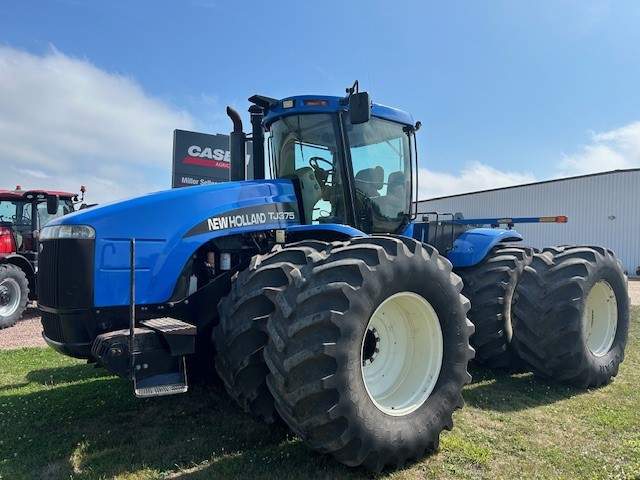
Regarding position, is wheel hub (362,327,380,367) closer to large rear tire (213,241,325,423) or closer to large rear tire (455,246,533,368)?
large rear tire (213,241,325,423)

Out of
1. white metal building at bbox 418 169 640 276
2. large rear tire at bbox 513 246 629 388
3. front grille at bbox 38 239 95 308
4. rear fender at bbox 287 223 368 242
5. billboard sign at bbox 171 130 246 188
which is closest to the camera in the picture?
front grille at bbox 38 239 95 308

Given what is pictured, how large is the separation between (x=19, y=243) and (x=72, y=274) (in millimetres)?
9188

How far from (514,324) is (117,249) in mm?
3937

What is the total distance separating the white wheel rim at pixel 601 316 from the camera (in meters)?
5.81

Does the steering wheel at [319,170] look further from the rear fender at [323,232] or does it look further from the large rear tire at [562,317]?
the large rear tire at [562,317]

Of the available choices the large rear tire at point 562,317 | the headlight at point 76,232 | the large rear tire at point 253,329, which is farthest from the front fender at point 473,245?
the headlight at point 76,232

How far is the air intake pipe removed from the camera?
5.35 meters

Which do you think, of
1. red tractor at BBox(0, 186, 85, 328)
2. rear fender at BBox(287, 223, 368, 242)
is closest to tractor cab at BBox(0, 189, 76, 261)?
red tractor at BBox(0, 186, 85, 328)

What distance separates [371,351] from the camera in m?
3.72

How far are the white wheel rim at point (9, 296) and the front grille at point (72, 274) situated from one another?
7844mm

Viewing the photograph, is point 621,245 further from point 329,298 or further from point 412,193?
point 329,298

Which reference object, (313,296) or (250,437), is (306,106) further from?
(250,437)

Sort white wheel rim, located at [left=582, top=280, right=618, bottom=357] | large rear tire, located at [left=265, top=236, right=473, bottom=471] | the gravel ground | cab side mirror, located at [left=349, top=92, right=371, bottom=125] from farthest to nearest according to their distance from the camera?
the gravel ground < white wheel rim, located at [left=582, top=280, right=618, bottom=357] < cab side mirror, located at [left=349, top=92, right=371, bottom=125] < large rear tire, located at [left=265, top=236, right=473, bottom=471]

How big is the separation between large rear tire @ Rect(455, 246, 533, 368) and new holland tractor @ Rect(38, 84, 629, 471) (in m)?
0.02
